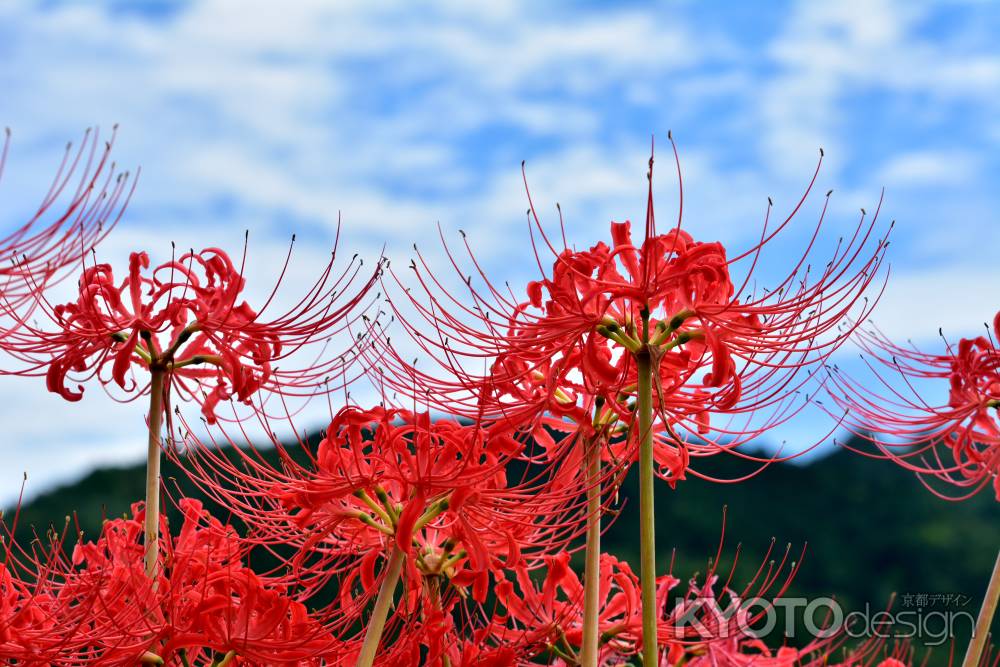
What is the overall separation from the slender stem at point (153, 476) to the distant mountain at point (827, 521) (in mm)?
6123

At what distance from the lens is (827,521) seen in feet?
35.9

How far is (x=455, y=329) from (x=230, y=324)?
1.54ft

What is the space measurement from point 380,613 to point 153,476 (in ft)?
1.97

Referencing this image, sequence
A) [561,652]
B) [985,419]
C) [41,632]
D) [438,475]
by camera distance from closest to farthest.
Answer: [438,475] < [41,632] < [561,652] < [985,419]

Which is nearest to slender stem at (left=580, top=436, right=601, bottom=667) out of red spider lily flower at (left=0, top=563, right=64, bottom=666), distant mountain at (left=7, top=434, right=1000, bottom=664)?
red spider lily flower at (left=0, top=563, right=64, bottom=666)

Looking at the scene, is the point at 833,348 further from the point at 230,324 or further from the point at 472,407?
the point at 230,324

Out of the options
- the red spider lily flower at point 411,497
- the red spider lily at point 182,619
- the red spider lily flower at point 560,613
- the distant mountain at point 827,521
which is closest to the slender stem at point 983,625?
the red spider lily flower at point 560,613

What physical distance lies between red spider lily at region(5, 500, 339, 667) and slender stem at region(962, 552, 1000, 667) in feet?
3.78

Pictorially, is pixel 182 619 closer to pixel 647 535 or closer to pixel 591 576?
pixel 591 576

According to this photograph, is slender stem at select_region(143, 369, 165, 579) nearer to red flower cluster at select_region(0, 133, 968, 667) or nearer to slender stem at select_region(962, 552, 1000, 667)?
red flower cluster at select_region(0, 133, 968, 667)

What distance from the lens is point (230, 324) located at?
222cm

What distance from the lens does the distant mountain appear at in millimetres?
8817

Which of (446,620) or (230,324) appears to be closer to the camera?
(446,620)

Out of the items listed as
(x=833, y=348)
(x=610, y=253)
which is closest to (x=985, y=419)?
(x=833, y=348)
